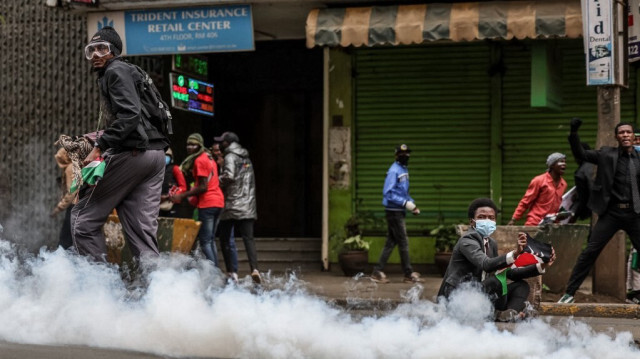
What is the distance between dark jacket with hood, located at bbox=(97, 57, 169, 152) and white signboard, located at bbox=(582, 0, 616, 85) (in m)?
5.46

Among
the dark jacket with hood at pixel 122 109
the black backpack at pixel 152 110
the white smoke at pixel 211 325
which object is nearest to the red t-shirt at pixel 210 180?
the black backpack at pixel 152 110

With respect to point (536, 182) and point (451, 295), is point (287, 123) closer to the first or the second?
point (536, 182)

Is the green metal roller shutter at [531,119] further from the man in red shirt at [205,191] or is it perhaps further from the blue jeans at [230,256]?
the man in red shirt at [205,191]

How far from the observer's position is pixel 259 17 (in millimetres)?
14242

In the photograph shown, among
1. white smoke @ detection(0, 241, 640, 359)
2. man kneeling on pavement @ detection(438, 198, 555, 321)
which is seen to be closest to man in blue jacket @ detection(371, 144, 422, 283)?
man kneeling on pavement @ detection(438, 198, 555, 321)

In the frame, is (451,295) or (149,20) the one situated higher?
(149,20)

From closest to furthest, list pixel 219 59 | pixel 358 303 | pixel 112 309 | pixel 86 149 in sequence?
pixel 112 309 < pixel 86 149 < pixel 358 303 < pixel 219 59

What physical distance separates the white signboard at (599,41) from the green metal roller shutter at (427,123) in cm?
366

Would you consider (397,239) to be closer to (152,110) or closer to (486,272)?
(486,272)

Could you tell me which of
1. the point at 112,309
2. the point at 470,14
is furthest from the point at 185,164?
the point at 112,309

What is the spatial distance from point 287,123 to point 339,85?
2.29 m

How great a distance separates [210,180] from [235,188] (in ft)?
1.54

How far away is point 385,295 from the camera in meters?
11.2

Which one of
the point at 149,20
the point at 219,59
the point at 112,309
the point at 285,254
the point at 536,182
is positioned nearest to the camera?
the point at 112,309
